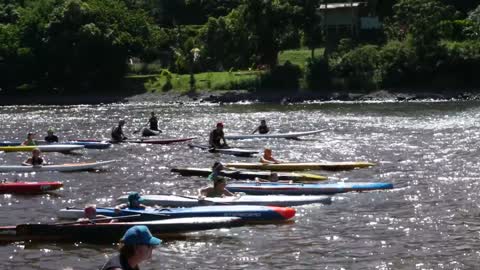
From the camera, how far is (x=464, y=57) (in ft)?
247

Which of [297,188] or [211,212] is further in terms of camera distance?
[297,188]

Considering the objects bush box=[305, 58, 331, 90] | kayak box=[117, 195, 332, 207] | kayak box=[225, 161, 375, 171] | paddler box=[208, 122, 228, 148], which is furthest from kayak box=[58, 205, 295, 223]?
bush box=[305, 58, 331, 90]

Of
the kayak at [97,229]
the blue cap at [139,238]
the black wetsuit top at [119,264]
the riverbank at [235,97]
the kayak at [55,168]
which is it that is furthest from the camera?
the riverbank at [235,97]

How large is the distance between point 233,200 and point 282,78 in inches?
2247

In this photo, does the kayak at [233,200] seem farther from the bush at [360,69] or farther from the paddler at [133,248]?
the bush at [360,69]

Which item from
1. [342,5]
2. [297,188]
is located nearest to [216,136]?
[297,188]

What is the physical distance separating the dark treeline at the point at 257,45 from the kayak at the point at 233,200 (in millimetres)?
53179

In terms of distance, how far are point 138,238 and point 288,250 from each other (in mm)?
10587

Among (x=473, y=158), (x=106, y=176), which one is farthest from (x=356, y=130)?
(x=106, y=176)

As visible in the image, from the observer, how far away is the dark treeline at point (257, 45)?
250 feet

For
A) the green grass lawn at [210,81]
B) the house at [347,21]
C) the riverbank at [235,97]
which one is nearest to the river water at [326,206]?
the riverbank at [235,97]

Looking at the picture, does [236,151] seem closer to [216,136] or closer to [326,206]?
[216,136]

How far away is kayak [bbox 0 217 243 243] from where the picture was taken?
63.5 feet

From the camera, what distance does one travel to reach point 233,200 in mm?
22453
